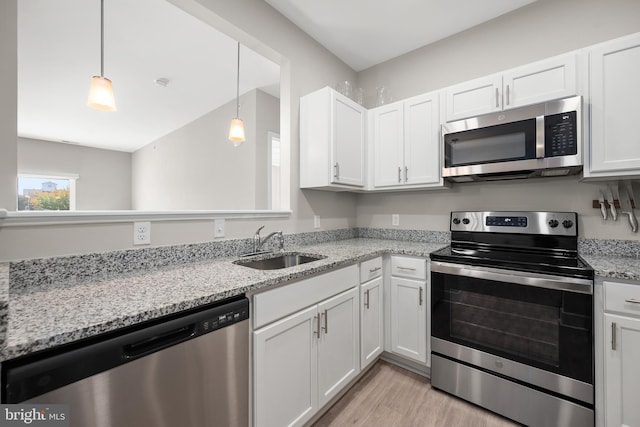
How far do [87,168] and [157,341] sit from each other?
25.9ft

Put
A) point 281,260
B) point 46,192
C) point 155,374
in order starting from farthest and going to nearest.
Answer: point 46,192 → point 281,260 → point 155,374

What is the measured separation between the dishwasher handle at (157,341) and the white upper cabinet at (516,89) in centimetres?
218

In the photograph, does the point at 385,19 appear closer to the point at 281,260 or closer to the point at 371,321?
the point at 281,260

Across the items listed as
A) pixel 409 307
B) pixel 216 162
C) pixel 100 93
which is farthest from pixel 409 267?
pixel 216 162

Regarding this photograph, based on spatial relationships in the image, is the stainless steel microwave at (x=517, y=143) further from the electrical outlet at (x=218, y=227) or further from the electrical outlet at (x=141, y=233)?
the electrical outlet at (x=141, y=233)

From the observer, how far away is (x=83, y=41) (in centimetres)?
263

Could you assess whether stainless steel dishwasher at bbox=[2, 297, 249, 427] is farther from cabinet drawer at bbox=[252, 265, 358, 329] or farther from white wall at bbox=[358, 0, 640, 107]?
white wall at bbox=[358, 0, 640, 107]

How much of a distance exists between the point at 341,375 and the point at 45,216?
1.72m

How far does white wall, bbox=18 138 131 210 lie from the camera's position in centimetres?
581

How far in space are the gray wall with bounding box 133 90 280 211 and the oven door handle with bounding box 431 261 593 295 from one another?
2.51 metres

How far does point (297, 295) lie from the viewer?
4.49 feet

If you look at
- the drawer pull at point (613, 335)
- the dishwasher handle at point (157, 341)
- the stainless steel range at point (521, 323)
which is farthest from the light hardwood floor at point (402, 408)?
the dishwasher handle at point (157, 341)

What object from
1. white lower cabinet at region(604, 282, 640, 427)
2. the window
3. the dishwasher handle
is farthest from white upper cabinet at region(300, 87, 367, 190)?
the window

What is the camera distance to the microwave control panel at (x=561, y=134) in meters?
1.60
